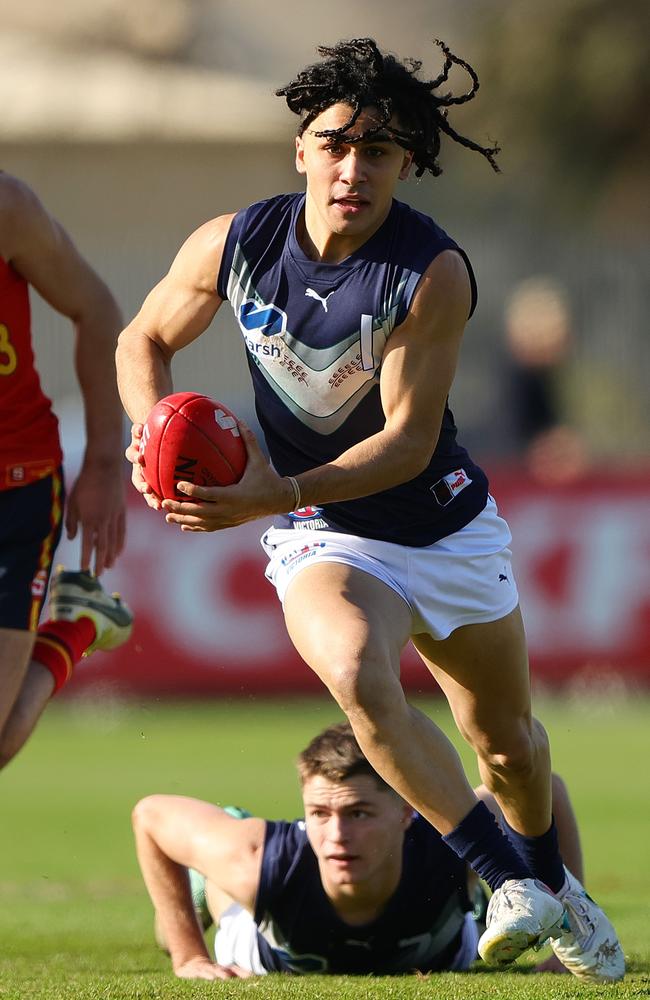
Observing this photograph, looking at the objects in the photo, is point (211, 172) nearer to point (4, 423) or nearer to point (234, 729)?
point (234, 729)

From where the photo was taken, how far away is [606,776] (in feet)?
38.0

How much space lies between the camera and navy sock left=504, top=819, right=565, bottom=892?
5.64 meters

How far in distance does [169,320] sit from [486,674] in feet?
4.91

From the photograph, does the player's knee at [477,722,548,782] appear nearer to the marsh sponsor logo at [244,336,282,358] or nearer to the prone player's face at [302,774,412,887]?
the prone player's face at [302,774,412,887]

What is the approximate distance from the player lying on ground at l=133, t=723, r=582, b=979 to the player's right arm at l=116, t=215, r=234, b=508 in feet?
4.15

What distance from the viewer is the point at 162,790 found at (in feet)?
36.4

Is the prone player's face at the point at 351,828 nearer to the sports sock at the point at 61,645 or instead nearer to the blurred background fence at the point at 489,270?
the sports sock at the point at 61,645

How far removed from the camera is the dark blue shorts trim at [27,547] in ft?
20.0

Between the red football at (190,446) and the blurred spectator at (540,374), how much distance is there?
10.6 meters

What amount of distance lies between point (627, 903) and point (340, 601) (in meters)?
2.69

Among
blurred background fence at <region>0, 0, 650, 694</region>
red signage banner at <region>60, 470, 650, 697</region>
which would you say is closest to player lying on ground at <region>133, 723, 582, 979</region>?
blurred background fence at <region>0, 0, 650, 694</region>

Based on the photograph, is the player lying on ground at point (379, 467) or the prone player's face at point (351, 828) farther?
the prone player's face at point (351, 828)

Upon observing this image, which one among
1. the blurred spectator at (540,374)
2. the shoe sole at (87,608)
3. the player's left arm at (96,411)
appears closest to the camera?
the player's left arm at (96,411)

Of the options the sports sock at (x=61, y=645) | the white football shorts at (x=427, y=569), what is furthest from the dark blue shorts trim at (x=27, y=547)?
the white football shorts at (x=427, y=569)
